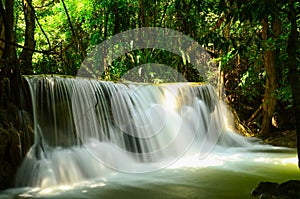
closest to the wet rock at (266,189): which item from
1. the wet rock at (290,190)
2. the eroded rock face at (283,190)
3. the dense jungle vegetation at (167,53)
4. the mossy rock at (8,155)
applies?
the eroded rock face at (283,190)

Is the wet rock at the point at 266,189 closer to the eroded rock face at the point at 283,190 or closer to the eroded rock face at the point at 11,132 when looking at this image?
the eroded rock face at the point at 283,190

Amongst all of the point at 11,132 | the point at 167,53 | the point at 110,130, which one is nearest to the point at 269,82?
the point at 110,130

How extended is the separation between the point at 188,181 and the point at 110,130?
2179mm

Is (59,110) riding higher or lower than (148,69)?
lower

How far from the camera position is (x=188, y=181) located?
15.4ft

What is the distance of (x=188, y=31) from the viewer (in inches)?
516

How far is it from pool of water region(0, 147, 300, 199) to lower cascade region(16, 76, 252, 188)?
1.06ft

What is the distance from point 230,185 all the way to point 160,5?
1084 cm

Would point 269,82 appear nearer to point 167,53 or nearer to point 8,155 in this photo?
point 167,53

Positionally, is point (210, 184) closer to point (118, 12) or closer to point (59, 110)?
Result: point (59, 110)

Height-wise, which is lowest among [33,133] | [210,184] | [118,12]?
[210,184]

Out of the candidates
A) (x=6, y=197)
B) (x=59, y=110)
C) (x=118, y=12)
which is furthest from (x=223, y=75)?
(x=6, y=197)

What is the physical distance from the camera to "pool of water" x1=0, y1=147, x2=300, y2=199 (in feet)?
13.1

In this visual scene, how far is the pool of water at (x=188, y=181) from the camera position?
157 inches
